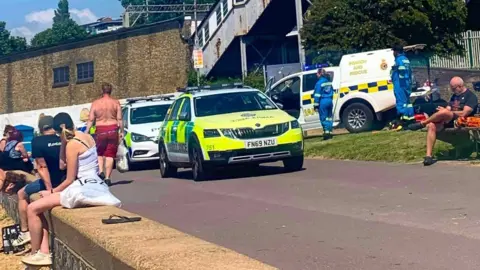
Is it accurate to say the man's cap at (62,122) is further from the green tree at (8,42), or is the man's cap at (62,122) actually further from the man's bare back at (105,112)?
the green tree at (8,42)

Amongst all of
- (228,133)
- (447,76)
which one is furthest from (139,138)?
(447,76)

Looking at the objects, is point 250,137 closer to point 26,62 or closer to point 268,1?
point 268,1

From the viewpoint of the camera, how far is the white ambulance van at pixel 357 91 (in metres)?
22.1

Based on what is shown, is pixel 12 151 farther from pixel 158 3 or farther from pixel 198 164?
pixel 158 3

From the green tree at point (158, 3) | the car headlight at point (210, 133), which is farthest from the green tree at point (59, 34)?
the car headlight at point (210, 133)


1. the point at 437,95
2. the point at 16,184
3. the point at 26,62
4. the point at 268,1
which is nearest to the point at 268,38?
the point at 268,1

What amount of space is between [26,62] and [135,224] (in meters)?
54.3

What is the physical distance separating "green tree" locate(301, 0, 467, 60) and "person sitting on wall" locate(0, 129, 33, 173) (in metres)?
13.4

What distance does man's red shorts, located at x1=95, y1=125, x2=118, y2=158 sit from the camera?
54.0ft

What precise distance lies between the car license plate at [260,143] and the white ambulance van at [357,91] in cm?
689

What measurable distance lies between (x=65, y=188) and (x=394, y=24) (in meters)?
19.2

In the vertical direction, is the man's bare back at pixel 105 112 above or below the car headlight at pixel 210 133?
Result: above

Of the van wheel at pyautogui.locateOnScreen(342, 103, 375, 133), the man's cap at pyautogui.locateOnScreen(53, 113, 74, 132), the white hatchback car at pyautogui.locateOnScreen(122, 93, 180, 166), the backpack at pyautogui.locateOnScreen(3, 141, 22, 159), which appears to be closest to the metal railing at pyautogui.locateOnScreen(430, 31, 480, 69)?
the van wheel at pyautogui.locateOnScreen(342, 103, 375, 133)

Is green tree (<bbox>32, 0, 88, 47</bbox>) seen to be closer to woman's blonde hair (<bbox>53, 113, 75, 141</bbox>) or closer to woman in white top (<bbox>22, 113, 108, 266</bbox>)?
woman's blonde hair (<bbox>53, 113, 75, 141</bbox>)
